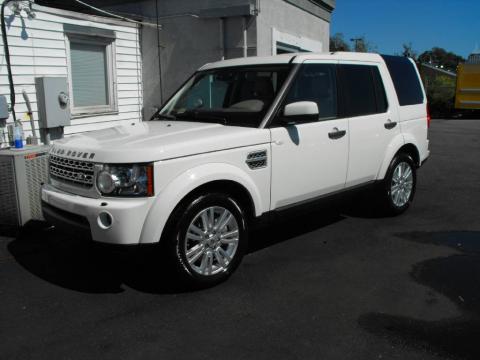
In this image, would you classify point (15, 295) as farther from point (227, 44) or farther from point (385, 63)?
point (227, 44)

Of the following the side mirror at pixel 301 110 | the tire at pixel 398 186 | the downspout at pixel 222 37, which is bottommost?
the tire at pixel 398 186

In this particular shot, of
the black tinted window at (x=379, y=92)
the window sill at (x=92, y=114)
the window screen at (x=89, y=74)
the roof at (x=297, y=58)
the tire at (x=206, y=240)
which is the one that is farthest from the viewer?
the window screen at (x=89, y=74)

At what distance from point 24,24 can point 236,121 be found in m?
4.96

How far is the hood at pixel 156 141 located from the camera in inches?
144

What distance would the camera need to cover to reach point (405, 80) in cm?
626

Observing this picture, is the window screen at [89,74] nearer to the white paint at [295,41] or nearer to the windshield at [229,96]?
the white paint at [295,41]

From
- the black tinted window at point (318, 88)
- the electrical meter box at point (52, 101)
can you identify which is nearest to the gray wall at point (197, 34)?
the electrical meter box at point (52, 101)

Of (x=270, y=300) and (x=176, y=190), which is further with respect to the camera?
(x=270, y=300)

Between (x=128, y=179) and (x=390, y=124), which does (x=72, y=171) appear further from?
(x=390, y=124)

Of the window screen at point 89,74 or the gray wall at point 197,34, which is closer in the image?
the window screen at point 89,74

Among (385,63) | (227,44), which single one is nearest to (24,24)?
(227,44)

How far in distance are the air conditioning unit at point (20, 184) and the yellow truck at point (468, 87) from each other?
926 inches

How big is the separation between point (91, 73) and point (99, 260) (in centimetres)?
522

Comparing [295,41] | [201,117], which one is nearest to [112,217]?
[201,117]
